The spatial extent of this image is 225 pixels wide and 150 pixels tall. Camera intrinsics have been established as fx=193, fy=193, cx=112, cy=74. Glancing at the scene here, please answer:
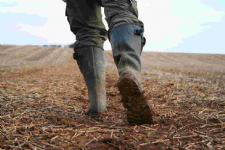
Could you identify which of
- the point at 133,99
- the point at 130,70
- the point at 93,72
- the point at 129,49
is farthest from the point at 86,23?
the point at 133,99

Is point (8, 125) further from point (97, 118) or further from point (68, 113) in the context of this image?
point (97, 118)

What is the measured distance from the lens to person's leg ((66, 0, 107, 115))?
5.15 ft

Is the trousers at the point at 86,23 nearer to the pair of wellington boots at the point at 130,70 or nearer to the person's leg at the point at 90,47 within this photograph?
the person's leg at the point at 90,47

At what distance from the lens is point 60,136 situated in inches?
41.4

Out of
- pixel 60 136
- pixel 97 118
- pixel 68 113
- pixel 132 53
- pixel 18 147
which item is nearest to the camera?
pixel 18 147

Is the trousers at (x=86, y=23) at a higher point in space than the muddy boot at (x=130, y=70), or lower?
higher

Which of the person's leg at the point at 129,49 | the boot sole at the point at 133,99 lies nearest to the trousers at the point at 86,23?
the person's leg at the point at 129,49

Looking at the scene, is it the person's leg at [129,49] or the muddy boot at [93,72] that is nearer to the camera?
the person's leg at [129,49]

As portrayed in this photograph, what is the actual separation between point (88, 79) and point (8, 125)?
655 millimetres

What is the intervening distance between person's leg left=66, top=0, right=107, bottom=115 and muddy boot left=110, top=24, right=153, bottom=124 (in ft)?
1.34

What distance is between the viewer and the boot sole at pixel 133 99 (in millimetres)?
1046

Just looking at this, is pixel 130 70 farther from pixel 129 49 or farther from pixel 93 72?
pixel 93 72

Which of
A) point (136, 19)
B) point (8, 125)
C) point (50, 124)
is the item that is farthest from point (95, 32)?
point (8, 125)

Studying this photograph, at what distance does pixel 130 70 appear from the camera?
3.63ft
